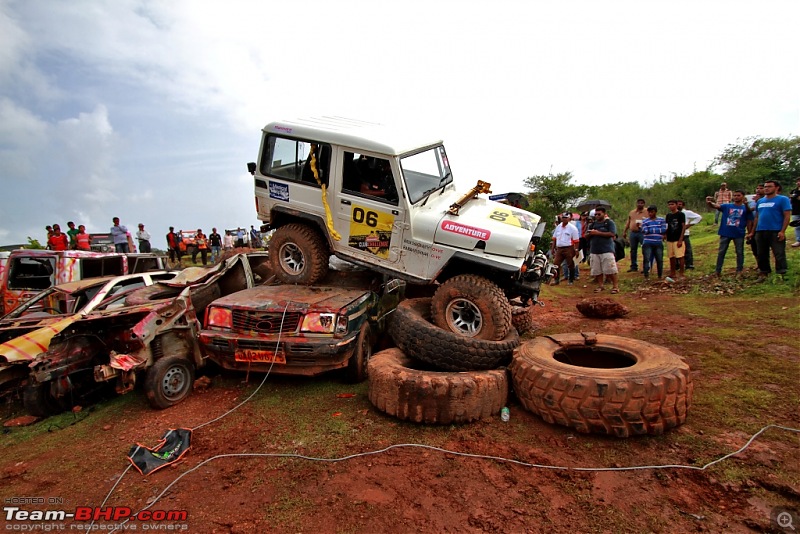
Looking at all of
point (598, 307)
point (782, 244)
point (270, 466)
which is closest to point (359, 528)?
point (270, 466)

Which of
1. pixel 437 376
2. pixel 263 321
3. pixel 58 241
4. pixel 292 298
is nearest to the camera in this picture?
pixel 437 376

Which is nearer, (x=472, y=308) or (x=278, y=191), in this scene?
(x=472, y=308)

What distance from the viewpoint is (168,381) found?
4.88 meters

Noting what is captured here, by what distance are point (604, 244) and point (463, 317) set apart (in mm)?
5426

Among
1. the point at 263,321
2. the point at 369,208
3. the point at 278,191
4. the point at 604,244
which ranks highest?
Result: the point at 278,191

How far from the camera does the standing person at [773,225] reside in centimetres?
726

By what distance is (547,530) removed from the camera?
8.29 feet

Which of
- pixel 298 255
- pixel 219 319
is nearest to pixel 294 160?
pixel 298 255

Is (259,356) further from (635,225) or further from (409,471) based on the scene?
(635,225)

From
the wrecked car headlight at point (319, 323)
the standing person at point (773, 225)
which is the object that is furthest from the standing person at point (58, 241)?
the standing person at point (773, 225)

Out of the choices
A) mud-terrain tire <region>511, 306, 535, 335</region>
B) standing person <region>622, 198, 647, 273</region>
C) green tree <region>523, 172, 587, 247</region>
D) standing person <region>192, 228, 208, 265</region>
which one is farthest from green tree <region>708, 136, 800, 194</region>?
standing person <region>192, 228, 208, 265</region>

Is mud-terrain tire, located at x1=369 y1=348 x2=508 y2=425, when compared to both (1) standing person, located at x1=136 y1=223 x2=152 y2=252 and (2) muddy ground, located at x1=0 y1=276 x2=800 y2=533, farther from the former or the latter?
(1) standing person, located at x1=136 y1=223 x2=152 y2=252

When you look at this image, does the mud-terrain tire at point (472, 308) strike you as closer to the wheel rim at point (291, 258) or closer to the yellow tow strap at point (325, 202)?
the yellow tow strap at point (325, 202)

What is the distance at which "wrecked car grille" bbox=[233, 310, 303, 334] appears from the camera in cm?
482
